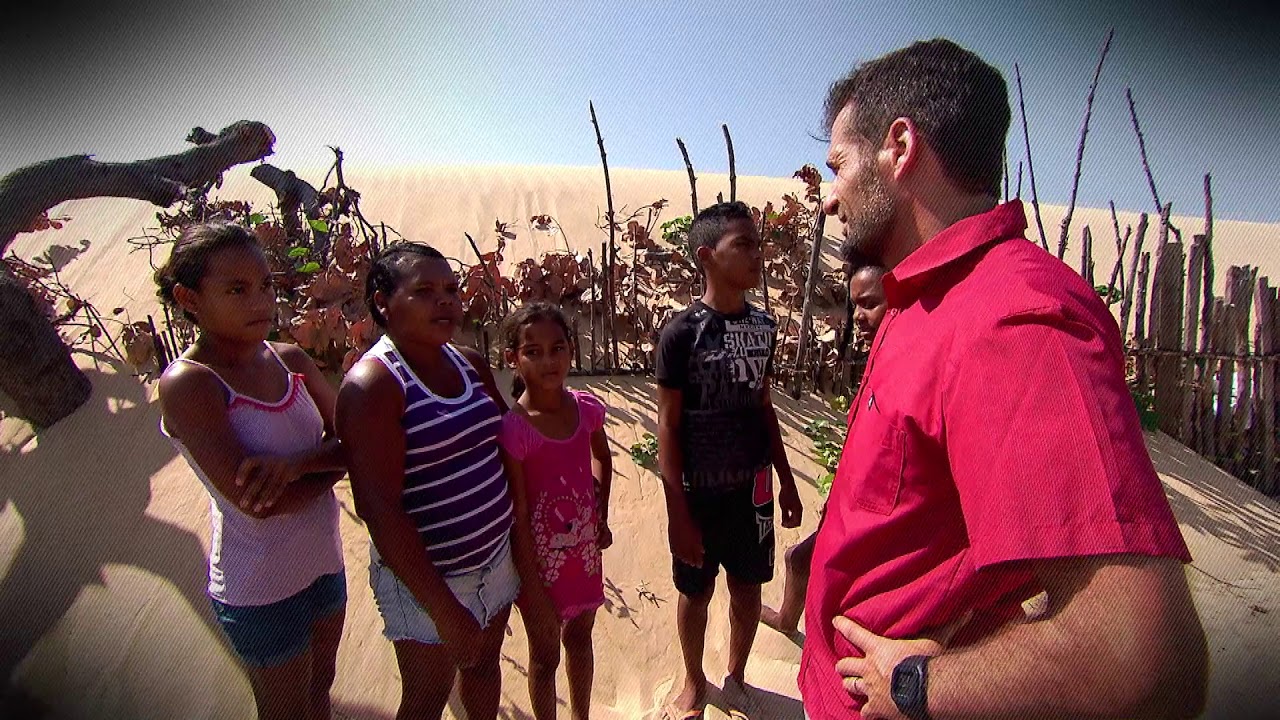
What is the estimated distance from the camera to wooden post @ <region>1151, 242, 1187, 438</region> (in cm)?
502

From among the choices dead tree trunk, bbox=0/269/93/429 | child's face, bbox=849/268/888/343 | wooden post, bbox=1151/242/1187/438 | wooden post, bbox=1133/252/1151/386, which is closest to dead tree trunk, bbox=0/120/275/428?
dead tree trunk, bbox=0/269/93/429

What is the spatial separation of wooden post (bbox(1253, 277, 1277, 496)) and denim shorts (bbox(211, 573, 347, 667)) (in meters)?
6.17

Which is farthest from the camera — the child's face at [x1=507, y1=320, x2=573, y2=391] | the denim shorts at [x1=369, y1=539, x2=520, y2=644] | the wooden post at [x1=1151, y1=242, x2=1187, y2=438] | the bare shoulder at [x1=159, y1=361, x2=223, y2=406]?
the wooden post at [x1=1151, y1=242, x2=1187, y2=438]

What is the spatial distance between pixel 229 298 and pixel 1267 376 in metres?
6.37

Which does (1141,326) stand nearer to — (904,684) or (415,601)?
(904,684)

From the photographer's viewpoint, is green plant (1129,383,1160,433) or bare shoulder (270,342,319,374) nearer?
bare shoulder (270,342,319,374)

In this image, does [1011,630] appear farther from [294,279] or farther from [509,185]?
[509,185]

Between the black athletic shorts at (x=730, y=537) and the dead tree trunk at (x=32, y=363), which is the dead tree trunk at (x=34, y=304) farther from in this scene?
the black athletic shorts at (x=730, y=537)

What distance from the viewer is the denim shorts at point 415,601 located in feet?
6.54

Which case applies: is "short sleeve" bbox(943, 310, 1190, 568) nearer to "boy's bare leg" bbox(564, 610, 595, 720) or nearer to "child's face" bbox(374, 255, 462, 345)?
"child's face" bbox(374, 255, 462, 345)

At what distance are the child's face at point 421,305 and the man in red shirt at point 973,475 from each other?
4.13 ft

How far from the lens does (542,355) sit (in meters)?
2.29

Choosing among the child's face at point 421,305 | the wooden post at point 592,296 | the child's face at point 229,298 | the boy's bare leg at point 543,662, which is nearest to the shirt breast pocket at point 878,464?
the child's face at point 421,305

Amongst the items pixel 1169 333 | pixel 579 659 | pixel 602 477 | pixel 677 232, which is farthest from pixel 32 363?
pixel 1169 333
